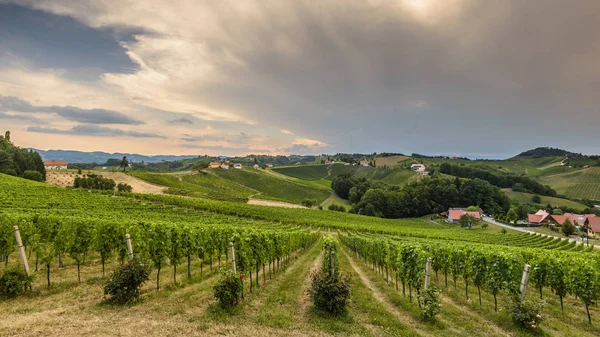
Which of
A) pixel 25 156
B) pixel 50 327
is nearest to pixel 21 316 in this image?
pixel 50 327

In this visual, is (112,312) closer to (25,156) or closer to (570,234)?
(570,234)

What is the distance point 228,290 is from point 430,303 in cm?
744

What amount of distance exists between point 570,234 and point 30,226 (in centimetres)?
10205

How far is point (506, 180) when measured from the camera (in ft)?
515

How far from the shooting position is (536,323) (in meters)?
9.49

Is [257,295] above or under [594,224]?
above

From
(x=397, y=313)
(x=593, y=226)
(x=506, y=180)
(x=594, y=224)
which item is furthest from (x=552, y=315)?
(x=506, y=180)

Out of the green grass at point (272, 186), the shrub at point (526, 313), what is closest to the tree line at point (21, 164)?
the green grass at point (272, 186)

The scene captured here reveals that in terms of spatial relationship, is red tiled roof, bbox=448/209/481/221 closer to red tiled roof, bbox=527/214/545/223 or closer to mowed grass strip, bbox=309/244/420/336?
red tiled roof, bbox=527/214/545/223

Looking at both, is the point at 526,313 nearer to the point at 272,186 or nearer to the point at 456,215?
the point at 456,215

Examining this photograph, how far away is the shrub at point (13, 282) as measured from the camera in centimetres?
968

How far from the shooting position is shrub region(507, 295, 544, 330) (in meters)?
9.47

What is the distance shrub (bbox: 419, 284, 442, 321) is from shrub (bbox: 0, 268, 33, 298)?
48.8ft

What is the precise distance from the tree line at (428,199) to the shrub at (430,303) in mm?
95353
